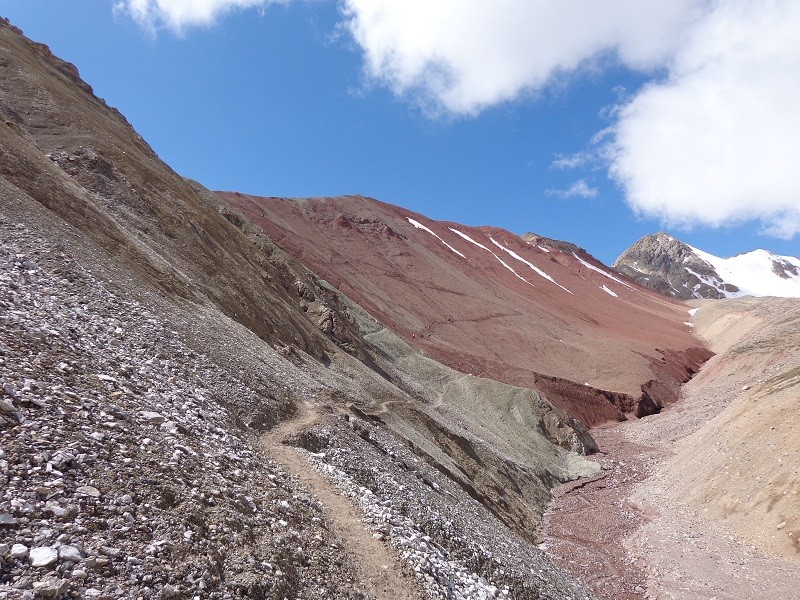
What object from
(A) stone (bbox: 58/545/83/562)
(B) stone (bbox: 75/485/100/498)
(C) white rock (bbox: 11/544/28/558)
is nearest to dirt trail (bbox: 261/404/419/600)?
(B) stone (bbox: 75/485/100/498)

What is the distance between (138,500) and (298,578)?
279cm

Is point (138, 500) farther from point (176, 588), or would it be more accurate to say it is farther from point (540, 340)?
point (540, 340)

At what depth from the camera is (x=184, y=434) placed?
10.2 metres

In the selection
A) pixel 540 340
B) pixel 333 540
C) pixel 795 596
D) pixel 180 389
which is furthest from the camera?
pixel 540 340

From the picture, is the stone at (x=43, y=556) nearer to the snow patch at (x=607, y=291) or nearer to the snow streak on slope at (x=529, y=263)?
the snow streak on slope at (x=529, y=263)

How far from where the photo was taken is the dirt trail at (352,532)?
30.6 ft

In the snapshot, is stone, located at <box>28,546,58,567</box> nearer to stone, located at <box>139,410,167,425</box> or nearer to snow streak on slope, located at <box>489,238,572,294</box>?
stone, located at <box>139,410,167,425</box>

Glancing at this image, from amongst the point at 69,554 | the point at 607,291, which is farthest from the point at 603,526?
the point at 607,291

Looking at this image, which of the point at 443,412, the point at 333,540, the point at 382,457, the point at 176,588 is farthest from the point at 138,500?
the point at 443,412

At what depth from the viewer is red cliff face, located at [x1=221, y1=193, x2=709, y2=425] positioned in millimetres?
55281

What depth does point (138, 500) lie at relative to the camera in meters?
7.23

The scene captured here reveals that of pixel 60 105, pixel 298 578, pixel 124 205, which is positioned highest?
pixel 60 105

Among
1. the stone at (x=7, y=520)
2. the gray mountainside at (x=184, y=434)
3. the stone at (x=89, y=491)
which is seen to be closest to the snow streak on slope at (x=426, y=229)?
the gray mountainside at (x=184, y=434)

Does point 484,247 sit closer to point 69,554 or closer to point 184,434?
point 184,434
